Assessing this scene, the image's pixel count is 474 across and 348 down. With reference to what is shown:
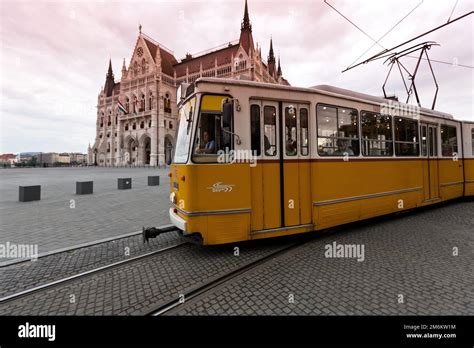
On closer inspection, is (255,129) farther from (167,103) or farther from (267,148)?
(167,103)

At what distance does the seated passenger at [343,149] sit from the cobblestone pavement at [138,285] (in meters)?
2.80

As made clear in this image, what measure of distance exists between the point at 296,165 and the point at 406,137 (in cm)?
473

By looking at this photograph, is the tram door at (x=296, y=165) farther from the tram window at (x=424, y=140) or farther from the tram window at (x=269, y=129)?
the tram window at (x=424, y=140)

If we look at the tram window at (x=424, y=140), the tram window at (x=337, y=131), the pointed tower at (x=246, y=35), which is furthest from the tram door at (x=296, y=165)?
the pointed tower at (x=246, y=35)

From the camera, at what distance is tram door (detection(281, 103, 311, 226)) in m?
4.86

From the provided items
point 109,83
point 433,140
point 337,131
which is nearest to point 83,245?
point 337,131

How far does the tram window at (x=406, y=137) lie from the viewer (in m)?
6.82

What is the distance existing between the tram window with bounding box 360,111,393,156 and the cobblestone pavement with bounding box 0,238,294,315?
3851 millimetres

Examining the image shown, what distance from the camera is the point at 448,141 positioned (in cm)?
884

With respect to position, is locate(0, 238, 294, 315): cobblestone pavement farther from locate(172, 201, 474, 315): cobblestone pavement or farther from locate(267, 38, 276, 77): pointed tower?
locate(267, 38, 276, 77): pointed tower

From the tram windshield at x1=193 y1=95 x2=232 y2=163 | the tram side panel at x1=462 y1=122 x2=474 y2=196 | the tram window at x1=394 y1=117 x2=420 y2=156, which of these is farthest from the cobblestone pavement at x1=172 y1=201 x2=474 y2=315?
the tram side panel at x1=462 y1=122 x2=474 y2=196

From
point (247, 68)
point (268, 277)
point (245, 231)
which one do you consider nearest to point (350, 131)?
point (245, 231)

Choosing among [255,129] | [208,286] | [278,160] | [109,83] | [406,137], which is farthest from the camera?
[109,83]
